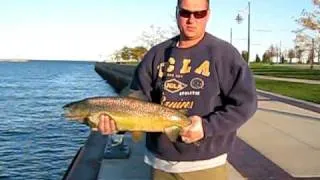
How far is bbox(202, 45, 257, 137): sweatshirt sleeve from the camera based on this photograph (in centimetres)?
292

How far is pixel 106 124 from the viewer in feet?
9.68

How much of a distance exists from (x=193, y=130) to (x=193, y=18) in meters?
0.66

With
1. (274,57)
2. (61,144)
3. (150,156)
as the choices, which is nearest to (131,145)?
(150,156)

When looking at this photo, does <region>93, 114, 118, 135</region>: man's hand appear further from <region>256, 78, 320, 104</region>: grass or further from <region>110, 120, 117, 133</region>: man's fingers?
<region>256, 78, 320, 104</region>: grass

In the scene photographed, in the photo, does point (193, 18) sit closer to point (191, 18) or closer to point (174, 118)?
point (191, 18)

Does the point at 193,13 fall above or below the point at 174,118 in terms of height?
above

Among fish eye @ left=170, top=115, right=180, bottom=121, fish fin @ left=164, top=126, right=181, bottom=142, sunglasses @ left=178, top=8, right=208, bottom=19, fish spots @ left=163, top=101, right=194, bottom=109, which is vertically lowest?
fish fin @ left=164, top=126, right=181, bottom=142

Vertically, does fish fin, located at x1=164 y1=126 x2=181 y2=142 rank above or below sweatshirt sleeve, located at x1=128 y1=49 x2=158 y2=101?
below

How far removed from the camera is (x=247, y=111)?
296 cm

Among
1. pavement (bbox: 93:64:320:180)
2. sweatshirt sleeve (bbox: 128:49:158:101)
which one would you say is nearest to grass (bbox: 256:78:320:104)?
pavement (bbox: 93:64:320:180)

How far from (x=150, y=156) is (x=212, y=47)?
0.76m

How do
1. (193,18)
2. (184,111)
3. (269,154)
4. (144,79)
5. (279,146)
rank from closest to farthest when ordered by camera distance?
1. (184,111)
2. (193,18)
3. (144,79)
4. (269,154)
5. (279,146)

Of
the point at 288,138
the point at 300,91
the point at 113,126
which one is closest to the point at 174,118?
the point at 113,126

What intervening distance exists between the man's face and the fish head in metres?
0.70
